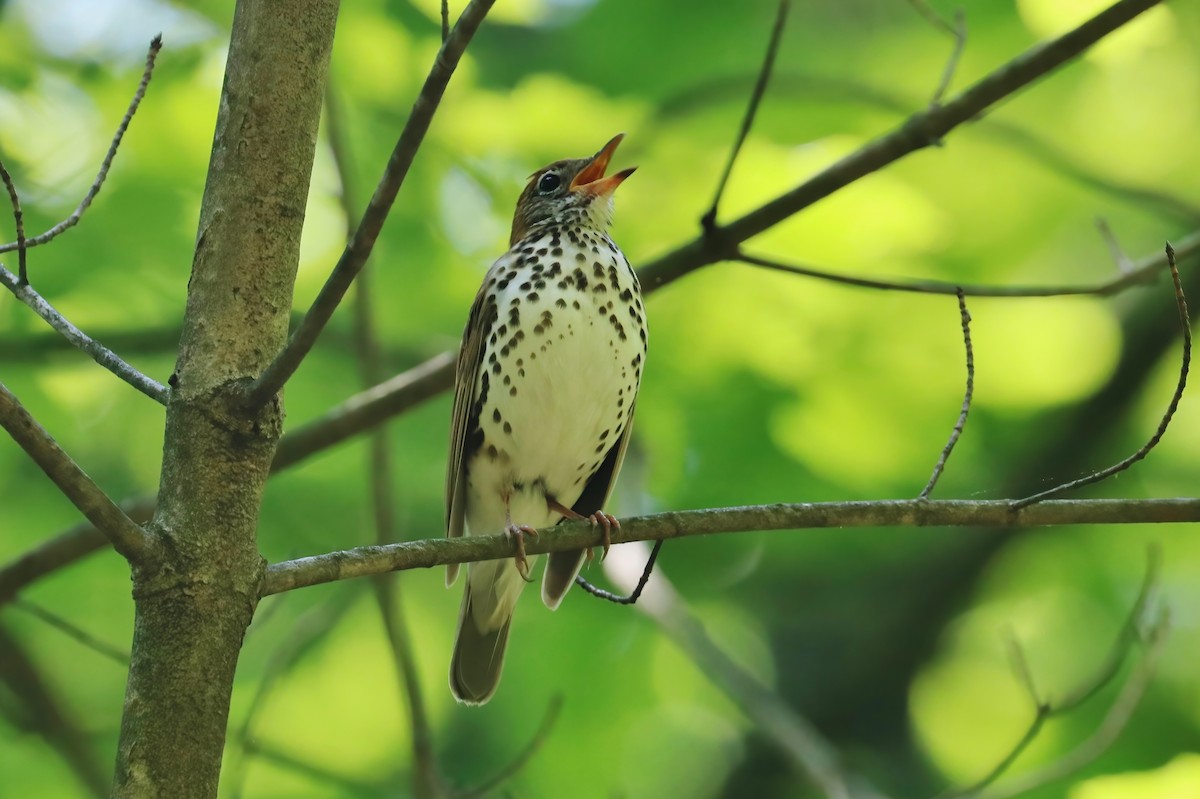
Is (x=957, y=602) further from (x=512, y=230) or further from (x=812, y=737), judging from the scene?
(x=512, y=230)

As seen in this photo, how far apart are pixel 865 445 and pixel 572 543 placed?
3049 mm

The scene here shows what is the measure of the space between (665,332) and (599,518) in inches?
87.4

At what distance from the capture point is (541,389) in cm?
528

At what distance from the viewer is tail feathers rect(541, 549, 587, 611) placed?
567 cm

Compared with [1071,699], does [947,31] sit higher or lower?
higher

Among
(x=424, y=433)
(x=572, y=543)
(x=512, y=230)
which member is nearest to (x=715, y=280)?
(x=512, y=230)

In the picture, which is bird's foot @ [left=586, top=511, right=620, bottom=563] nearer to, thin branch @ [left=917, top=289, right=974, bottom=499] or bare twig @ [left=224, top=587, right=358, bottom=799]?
thin branch @ [left=917, top=289, right=974, bottom=499]

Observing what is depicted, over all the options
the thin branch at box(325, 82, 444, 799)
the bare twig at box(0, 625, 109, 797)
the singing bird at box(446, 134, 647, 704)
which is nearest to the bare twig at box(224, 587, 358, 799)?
the thin branch at box(325, 82, 444, 799)

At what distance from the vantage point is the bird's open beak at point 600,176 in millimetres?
5707

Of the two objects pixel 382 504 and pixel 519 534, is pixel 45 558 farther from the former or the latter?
pixel 519 534

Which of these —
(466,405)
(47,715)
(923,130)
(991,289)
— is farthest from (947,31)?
(47,715)

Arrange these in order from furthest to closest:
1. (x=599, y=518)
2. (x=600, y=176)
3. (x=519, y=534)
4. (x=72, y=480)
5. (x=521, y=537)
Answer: (x=600, y=176), (x=599, y=518), (x=519, y=534), (x=521, y=537), (x=72, y=480)

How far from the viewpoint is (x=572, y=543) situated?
13.3ft

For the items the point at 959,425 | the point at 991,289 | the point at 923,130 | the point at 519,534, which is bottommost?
the point at 959,425
